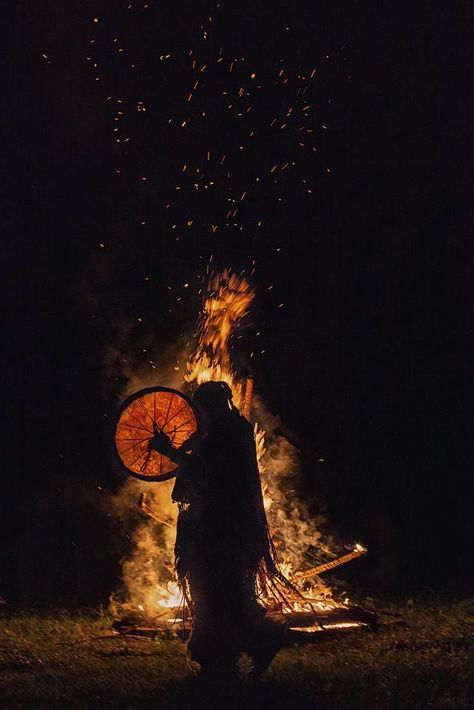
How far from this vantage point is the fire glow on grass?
10.2m

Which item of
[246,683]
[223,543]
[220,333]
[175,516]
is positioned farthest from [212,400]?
[175,516]

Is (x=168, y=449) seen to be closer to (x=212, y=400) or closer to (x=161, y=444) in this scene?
(x=161, y=444)

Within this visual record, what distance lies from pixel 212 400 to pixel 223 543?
93 cm

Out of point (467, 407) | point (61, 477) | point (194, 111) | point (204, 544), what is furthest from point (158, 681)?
point (194, 111)

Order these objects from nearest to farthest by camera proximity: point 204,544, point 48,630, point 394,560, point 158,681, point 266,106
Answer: point 204,544 < point 158,681 < point 48,630 < point 394,560 < point 266,106

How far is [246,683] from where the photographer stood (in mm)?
6945

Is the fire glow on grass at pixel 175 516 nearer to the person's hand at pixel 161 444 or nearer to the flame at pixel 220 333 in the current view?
the flame at pixel 220 333

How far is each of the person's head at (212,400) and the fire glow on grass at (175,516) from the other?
2.77m

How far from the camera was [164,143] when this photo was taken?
46.8ft

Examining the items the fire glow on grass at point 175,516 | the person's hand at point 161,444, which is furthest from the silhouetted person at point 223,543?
the fire glow on grass at point 175,516

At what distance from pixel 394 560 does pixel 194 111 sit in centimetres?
631

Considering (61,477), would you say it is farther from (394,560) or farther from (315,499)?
(394,560)

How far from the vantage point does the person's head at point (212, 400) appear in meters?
7.10

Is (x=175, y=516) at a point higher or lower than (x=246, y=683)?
higher
